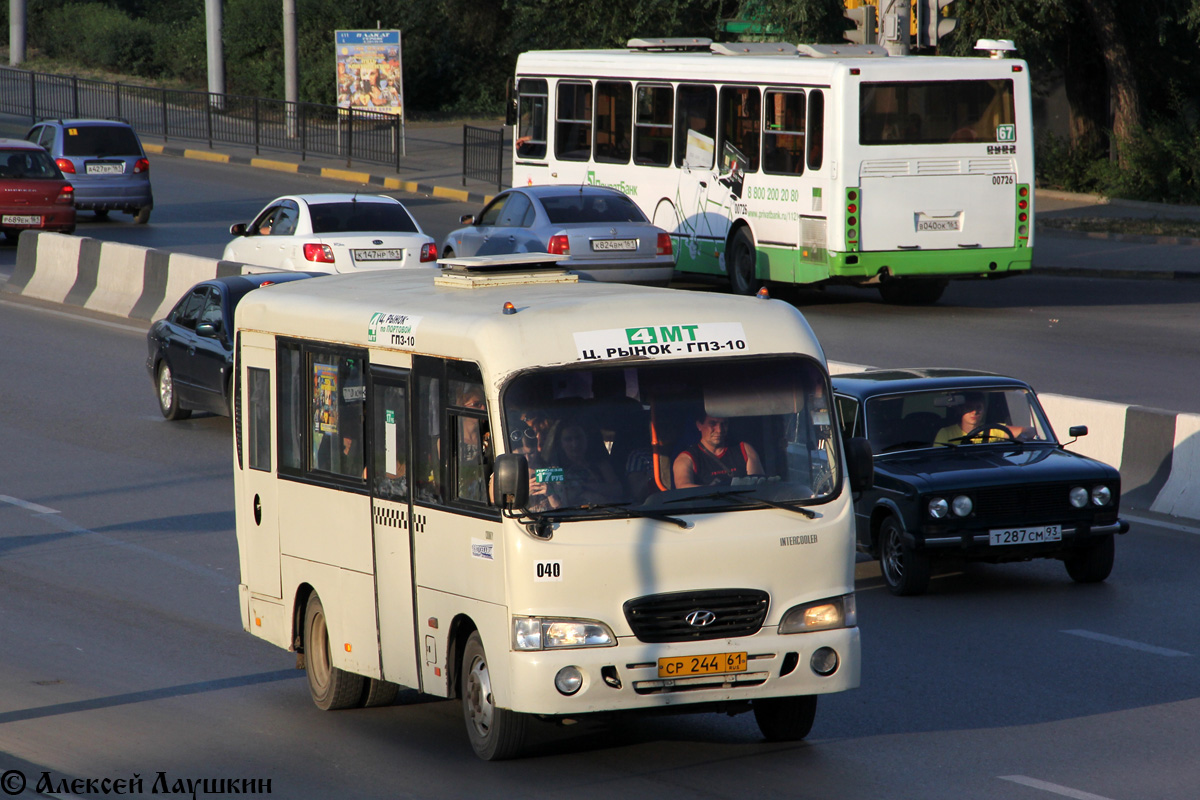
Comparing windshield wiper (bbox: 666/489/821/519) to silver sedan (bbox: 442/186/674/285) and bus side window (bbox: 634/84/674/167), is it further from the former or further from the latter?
bus side window (bbox: 634/84/674/167)

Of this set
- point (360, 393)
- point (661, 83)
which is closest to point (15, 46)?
point (661, 83)

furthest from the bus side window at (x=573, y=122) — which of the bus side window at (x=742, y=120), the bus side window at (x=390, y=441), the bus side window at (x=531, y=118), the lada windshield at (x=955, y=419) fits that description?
the bus side window at (x=390, y=441)

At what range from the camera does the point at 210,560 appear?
12.0 meters

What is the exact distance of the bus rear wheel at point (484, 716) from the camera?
24.4 ft

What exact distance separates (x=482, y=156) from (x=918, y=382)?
28.8m

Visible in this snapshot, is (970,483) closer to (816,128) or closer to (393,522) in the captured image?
(393,522)

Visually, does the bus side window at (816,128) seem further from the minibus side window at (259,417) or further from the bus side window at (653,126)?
the minibus side window at (259,417)

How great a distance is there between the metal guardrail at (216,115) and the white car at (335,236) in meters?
17.8

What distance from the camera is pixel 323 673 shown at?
876cm

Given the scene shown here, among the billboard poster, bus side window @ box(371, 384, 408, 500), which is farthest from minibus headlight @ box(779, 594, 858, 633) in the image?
the billboard poster

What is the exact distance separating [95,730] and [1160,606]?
6.18 m

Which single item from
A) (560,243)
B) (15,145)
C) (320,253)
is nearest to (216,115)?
(15,145)

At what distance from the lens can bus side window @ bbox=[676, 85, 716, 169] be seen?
2375cm

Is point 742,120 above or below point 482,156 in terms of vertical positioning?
above
